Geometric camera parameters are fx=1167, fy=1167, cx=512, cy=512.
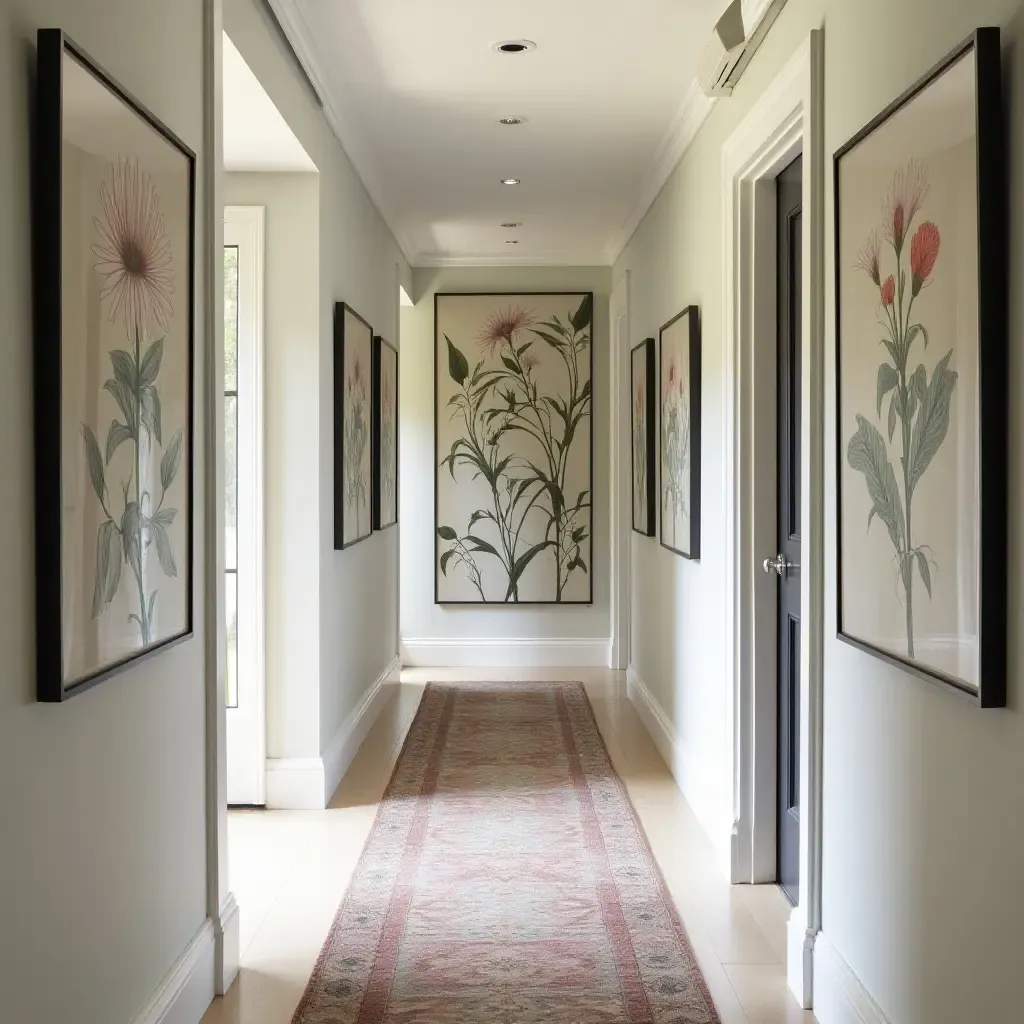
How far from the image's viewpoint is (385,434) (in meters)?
5.90

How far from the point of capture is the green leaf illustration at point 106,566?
6.17 ft

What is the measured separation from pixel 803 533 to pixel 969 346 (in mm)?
971

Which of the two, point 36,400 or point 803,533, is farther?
point 803,533

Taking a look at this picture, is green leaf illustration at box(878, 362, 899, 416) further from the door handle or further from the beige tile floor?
the beige tile floor

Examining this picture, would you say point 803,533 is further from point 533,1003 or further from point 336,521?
point 336,521

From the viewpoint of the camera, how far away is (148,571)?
215 cm

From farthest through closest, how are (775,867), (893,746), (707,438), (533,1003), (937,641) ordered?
(707,438)
(775,867)
(533,1003)
(893,746)
(937,641)

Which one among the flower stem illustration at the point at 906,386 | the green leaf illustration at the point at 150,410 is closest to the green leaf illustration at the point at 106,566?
the green leaf illustration at the point at 150,410

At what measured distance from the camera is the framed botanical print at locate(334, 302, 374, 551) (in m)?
4.53

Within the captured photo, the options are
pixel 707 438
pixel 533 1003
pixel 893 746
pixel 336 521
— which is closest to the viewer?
pixel 893 746

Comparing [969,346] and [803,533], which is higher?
[969,346]

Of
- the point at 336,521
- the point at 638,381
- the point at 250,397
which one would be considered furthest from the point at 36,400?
the point at 638,381

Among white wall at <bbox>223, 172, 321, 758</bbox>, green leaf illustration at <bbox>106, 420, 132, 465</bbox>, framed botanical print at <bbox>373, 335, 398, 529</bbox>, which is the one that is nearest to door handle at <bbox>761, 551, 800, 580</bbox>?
white wall at <bbox>223, 172, 321, 758</bbox>

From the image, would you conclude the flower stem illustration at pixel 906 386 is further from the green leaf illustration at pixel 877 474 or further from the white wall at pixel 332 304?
the white wall at pixel 332 304
